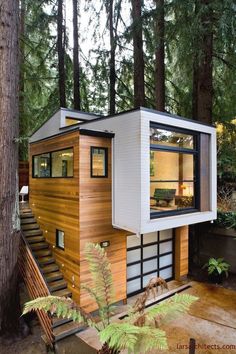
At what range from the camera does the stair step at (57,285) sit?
236 inches

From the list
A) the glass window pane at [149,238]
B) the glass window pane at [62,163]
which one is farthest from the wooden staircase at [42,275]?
the glass window pane at [149,238]

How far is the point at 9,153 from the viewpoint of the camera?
5293mm

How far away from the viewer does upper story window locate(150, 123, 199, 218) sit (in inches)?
231

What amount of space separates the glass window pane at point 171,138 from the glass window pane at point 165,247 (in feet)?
10.3

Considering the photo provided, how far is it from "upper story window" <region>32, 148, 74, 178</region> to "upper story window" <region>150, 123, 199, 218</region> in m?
2.02

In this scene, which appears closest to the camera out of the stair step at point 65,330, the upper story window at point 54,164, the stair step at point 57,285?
the stair step at point 65,330

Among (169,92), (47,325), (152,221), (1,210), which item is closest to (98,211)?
(152,221)

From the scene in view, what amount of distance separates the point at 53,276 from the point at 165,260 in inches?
136

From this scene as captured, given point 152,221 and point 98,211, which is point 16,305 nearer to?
point 98,211

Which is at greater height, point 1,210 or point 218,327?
point 1,210

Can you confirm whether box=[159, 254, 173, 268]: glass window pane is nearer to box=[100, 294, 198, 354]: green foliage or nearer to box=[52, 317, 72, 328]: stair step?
box=[52, 317, 72, 328]: stair step

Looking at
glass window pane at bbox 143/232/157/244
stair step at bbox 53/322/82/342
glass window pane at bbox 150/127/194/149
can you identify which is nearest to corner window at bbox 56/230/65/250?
stair step at bbox 53/322/82/342

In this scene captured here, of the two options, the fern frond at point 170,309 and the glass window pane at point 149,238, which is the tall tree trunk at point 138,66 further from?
the fern frond at point 170,309

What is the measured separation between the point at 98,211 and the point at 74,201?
612mm
